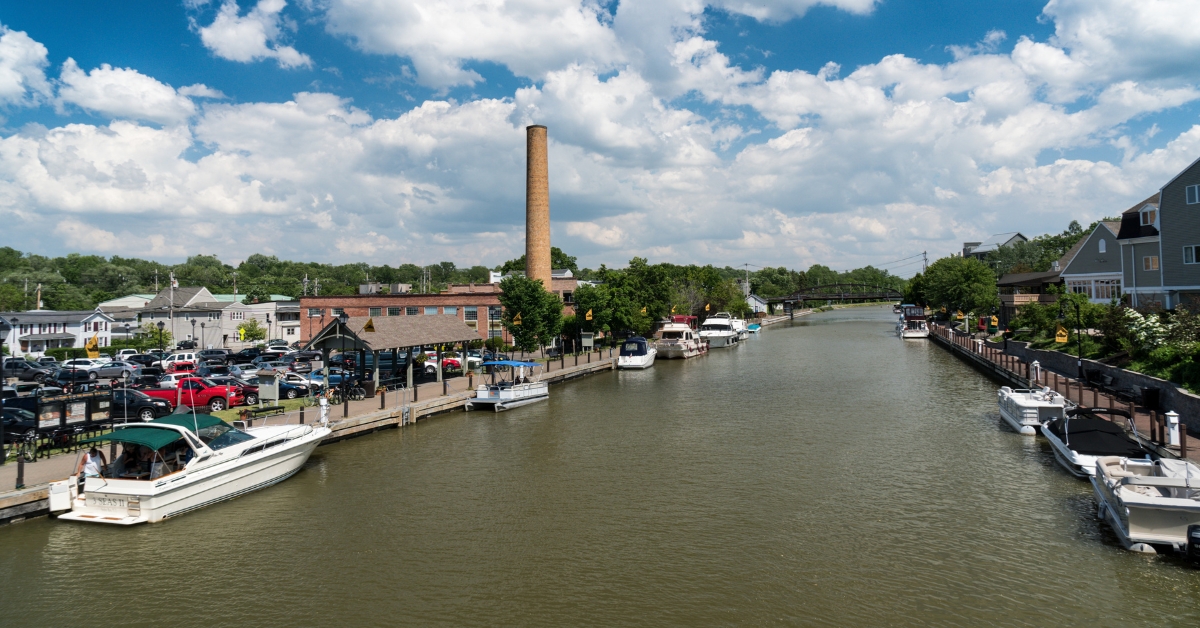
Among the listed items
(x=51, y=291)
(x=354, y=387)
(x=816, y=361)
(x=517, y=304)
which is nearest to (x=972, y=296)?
(x=816, y=361)

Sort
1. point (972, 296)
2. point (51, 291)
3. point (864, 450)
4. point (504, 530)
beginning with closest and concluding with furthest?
1. point (504, 530)
2. point (864, 450)
3. point (972, 296)
4. point (51, 291)

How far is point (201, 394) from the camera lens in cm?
3036

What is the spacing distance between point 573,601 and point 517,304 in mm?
37613

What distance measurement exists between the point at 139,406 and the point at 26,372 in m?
26.0

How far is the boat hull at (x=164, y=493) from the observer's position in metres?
17.1

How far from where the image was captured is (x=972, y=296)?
85.6 meters

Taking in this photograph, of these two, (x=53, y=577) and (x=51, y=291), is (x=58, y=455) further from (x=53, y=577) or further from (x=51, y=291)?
(x=51, y=291)

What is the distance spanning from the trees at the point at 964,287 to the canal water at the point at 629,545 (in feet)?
220

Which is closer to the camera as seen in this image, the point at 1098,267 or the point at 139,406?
the point at 139,406

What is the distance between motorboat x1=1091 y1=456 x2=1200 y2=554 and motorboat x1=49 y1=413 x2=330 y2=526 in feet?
73.0

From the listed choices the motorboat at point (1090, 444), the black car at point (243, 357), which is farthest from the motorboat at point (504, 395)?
the black car at point (243, 357)

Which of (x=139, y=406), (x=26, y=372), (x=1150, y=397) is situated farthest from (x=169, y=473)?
(x=26, y=372)

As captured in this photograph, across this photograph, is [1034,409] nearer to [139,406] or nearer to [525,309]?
[525,309]

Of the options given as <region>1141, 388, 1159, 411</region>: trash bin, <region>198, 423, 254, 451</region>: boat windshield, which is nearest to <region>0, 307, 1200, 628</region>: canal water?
<region>198, 423, 254, 451</region>: boat windshield
